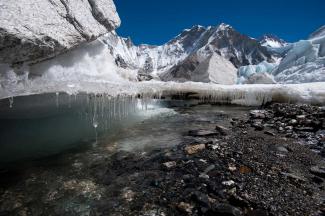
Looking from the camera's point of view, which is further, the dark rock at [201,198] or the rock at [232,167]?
the rock at [232,167]

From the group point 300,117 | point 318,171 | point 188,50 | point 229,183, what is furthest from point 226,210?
point 188,50

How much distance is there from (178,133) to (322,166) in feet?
13.6

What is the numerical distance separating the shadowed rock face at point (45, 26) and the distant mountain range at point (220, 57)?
16.2ft

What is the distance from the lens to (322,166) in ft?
19.5

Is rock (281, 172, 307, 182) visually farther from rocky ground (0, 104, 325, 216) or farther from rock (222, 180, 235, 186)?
rock (222, 180, 235, 186)

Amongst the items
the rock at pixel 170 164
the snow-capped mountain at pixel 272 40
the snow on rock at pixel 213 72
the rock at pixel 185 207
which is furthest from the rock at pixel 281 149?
the snow-capped mountain at pixel 272 40

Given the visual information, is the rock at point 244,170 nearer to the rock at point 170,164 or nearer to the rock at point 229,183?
the rock at point 229,183

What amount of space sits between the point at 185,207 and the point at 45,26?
25.4 feet

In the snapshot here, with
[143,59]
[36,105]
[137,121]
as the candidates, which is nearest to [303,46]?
[137,121]

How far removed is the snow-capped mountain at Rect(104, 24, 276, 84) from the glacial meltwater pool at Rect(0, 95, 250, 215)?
38.7 meters

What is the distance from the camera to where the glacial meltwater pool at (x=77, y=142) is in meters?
4.85

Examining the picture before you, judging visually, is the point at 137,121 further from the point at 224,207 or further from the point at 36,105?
the point at 224,207

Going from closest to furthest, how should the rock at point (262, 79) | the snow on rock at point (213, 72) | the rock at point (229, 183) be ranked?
1. the rock at point (229, 183)
2. the rock at point (262, 79)
3. the snow on rock at point (213, 72)

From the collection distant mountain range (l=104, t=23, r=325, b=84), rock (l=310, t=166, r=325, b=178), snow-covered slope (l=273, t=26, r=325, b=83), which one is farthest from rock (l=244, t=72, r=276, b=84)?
rock (l=310, t=166, r=325, b=178)
